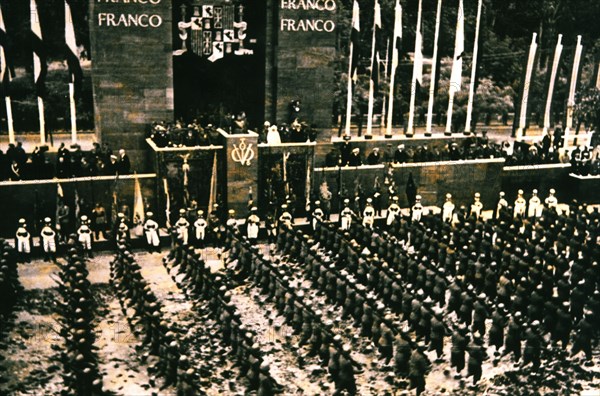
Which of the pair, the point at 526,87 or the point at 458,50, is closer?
the point at 458,50

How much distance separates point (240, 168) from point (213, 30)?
7.13m

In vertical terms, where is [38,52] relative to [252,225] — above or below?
above

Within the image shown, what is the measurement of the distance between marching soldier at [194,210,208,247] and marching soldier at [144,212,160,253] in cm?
153

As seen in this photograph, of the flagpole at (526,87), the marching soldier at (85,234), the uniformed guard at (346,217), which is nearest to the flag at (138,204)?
the marching soldier at (85,234)

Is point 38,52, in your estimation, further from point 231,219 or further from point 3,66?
point 231,219

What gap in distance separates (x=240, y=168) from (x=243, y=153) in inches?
25.5

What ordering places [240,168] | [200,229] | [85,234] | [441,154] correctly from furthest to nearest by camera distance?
1. [441,154]
2. [240,168]
3. [200,229]
4. [85,234]

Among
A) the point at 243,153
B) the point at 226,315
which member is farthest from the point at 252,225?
the point at 226,315

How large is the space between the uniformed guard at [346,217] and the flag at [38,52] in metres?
13.2

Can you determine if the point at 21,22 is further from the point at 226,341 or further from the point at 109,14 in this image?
the point at 226,341

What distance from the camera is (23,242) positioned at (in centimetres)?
2853

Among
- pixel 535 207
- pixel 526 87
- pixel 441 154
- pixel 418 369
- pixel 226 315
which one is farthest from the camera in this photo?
pixel 526 87

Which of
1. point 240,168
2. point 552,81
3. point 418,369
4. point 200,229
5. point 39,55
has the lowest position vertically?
point 418,369

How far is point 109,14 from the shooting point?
107 feet
